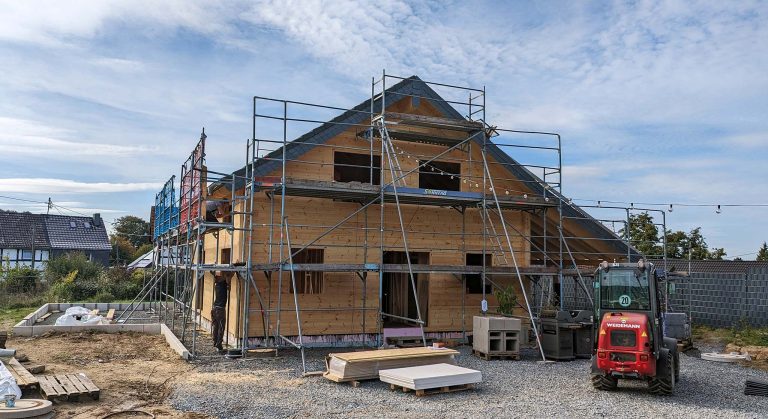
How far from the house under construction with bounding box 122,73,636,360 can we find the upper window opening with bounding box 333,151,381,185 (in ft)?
0.09

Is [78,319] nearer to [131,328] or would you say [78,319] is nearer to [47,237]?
[131,328]

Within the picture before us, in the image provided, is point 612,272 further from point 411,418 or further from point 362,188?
point 362,188

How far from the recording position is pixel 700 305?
58.2 ft

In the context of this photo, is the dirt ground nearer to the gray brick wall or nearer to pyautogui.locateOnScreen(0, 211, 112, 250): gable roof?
the gray brick wall

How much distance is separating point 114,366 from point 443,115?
945 centimetres

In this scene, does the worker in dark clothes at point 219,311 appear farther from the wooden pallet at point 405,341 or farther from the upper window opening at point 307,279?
the wooden pallet at point 405,341

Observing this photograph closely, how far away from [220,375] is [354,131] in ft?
22.0

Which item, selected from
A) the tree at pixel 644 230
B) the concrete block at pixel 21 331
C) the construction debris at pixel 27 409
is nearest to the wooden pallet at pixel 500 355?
the construction debris at pixel 27 409

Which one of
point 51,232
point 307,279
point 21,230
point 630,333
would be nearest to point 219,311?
point 307,279

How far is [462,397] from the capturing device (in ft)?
30.3

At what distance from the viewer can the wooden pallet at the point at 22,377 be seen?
8578 mm

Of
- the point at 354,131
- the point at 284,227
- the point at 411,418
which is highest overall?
the point at 354,131

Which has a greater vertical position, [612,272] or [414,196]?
[414,196]

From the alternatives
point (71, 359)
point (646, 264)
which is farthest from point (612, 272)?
point (71, 359)
